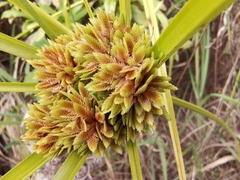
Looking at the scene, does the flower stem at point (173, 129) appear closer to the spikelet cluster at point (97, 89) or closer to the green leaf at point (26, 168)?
the spikelet cluster at point (97, 89)

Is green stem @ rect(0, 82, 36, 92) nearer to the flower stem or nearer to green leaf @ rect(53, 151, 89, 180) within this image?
green leaf @ rect(53, 151, 89, 180)

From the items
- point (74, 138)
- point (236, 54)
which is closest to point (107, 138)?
point (74, 138)

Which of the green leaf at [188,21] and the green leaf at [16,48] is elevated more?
the green leaf at [16,48]

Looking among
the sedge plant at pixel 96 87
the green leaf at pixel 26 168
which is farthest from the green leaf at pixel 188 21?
the green leaf at pixel 26 168

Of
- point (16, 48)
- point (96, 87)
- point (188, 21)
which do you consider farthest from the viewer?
point (16, 48)

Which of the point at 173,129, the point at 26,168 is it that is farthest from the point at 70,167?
the point at 173,129

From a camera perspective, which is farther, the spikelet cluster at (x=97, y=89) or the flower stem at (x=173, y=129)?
the flower stem at (x=173, y=129)

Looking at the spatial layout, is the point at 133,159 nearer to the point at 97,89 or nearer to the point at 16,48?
the point at 97,89
